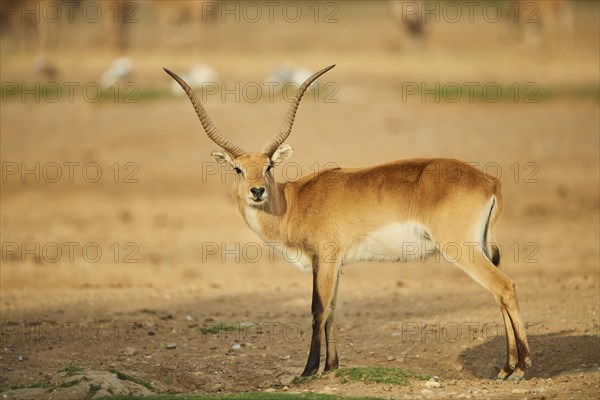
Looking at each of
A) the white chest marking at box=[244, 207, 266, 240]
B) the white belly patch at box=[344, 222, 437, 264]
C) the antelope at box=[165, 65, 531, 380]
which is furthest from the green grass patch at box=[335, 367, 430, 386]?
the white chest marking at box=[244, 207, 266, 240]

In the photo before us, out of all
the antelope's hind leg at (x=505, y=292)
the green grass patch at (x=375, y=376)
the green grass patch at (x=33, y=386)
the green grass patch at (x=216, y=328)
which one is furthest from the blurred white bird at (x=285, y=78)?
the green grass patch at (x=33, y=386)

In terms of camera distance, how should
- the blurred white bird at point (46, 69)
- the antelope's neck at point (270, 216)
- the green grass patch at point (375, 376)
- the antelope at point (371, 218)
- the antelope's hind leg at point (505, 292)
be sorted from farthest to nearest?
the blurred white bird at point (46, 69), the antelope's neck at point (270, 216), the antelope at point (371, 218), the antelope's hind leg at point (505, 292), the green grass patch at point (375, 376)

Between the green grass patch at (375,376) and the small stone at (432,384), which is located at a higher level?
the green grass patch at (375,376)

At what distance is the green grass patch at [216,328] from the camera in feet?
39.3

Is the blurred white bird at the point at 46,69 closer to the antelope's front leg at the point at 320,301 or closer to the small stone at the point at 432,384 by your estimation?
the antelope's front leg at the point at 320,301

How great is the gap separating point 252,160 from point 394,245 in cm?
170

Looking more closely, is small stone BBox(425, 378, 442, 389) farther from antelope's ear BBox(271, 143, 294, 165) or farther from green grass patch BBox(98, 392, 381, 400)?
antelope's ear BBox(271, 143, 294, 165)

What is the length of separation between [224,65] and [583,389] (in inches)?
805

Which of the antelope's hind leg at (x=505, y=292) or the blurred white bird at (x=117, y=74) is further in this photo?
the blurred white bird at (x=117, y=74)

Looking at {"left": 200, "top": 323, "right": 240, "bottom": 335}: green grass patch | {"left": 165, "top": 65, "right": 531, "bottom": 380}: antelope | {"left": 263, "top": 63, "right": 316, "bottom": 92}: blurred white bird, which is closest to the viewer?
{"left": 165, "top": 65, "right": 531, "bottom": 380}: antelope

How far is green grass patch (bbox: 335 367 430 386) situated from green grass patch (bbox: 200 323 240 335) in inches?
101

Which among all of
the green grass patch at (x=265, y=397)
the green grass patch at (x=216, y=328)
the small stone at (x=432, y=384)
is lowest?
the small stone at (x=432, y=384)

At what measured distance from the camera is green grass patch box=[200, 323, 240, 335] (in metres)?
12.0

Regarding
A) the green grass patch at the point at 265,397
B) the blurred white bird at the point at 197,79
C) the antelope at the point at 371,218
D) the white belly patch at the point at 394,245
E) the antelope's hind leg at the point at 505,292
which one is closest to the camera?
the green grass patch at the point at 265,397
